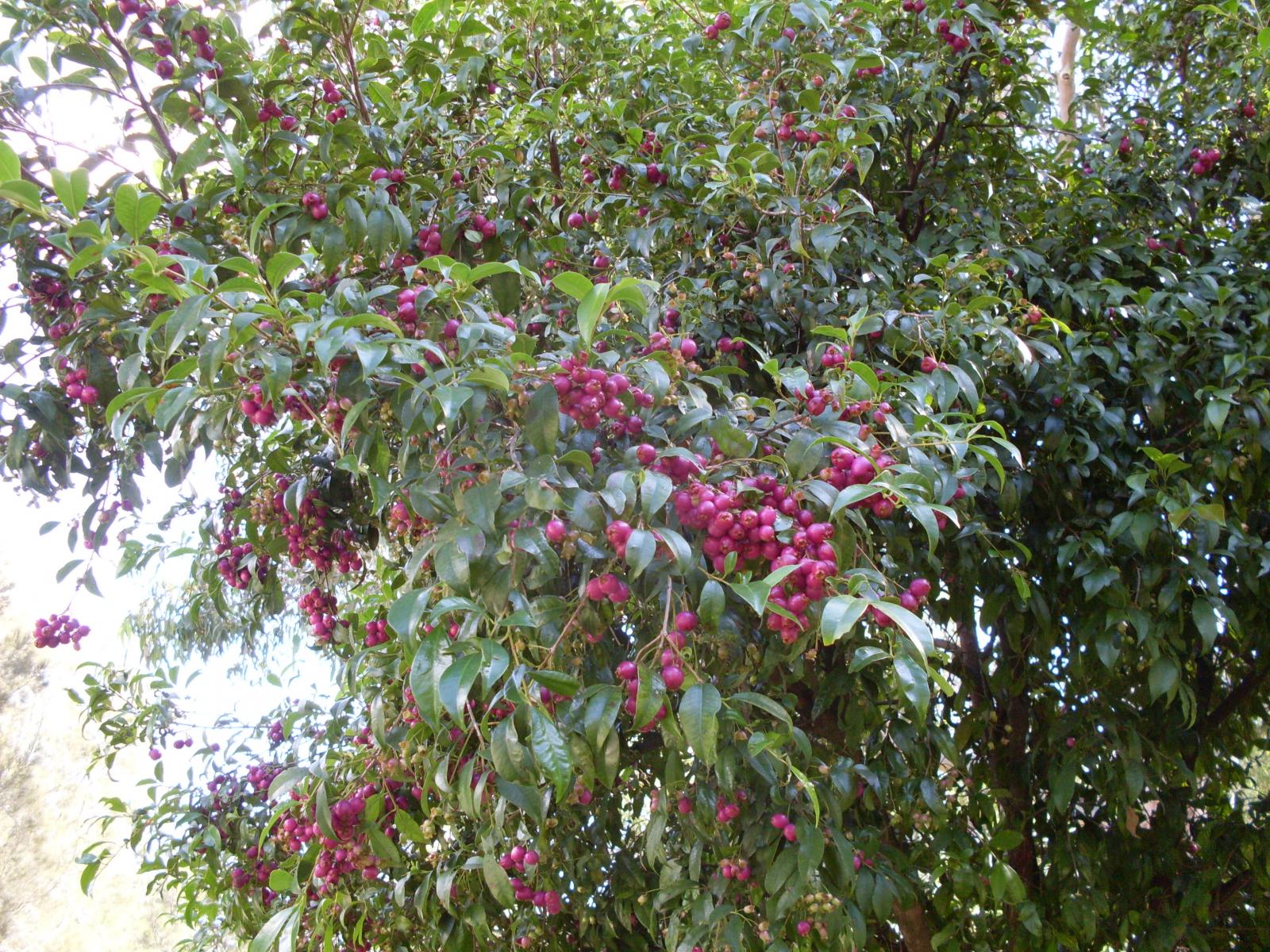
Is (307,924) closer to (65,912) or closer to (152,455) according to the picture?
(152,455)

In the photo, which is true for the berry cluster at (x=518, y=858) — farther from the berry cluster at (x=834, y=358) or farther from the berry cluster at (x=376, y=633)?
the berry cluster at (x=834, y=358)

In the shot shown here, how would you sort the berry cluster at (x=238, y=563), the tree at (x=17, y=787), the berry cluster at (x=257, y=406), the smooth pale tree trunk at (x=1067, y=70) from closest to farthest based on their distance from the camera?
1. the berry cluster at (x=257, y=406)
2. the berry cluster at (x=238, y=563)
3. the smooth pale tree trunk at (x=1067, y=70)
4. the tree at (x=17, y=787)

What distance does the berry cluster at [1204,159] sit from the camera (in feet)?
7.58

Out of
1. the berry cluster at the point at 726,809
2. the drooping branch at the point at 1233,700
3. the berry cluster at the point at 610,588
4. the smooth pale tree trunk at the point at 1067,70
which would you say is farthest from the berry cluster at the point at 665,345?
Answer: the smooth pale tree trunk at the point at 1067,70

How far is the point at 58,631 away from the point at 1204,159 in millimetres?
2737

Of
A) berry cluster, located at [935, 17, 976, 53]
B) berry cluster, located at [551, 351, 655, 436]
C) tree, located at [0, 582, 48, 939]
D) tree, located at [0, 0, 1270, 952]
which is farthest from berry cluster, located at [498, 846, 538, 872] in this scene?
tree, located at [0, 582, 48, 939]

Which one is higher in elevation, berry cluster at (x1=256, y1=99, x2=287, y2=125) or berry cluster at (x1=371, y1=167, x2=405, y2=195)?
berry cluster at (x1=256, y1=99, x2=287, y2=125)

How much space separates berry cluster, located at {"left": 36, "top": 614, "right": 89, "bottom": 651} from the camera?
213 cm

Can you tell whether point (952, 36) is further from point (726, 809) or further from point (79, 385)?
point (79, 385)

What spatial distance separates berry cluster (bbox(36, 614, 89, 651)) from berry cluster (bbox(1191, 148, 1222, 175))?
2692 mm

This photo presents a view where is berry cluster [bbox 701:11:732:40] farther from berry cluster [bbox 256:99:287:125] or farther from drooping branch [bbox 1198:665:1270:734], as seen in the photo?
drooping branch [bbox 1198:665:1270:734]

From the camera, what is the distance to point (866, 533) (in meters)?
1.32

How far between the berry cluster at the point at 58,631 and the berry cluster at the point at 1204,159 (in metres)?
2.69

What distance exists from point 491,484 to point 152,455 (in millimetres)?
792
